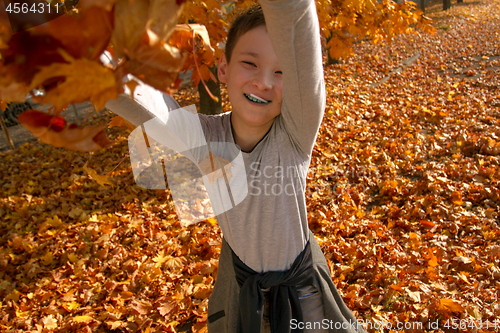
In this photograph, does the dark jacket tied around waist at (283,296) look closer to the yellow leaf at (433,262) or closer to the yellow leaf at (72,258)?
the yellow leaf at (433,262)

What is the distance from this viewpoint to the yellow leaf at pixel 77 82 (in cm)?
42

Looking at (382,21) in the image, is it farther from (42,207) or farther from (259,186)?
(42,207)

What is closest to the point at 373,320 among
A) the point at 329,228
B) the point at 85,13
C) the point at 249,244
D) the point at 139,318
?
the point at 329,228

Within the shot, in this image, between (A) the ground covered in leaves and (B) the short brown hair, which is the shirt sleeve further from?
(A) the ground covered in leaves

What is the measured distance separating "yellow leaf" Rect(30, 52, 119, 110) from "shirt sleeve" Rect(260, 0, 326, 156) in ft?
1.46

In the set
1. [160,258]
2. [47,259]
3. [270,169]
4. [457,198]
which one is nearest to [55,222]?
[47,259]

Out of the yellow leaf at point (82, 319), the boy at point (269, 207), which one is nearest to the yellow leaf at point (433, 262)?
the boy at point (269, 207)

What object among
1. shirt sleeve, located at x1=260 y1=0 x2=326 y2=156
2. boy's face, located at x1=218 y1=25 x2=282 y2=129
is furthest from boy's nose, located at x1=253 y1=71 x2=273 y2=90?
shirt sleeve, located at x1=260 y1=0 x2=326 y2=156

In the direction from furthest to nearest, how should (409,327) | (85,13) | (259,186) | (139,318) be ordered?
(139,318)
(409,327)
(259,186)
(85,13)

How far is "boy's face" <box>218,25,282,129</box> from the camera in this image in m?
1.14

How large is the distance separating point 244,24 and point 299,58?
0.53m

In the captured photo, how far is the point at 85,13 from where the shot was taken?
0.41 meters

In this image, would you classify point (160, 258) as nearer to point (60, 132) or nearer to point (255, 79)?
point (255, 79)

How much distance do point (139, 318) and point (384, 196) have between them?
2.91 m
